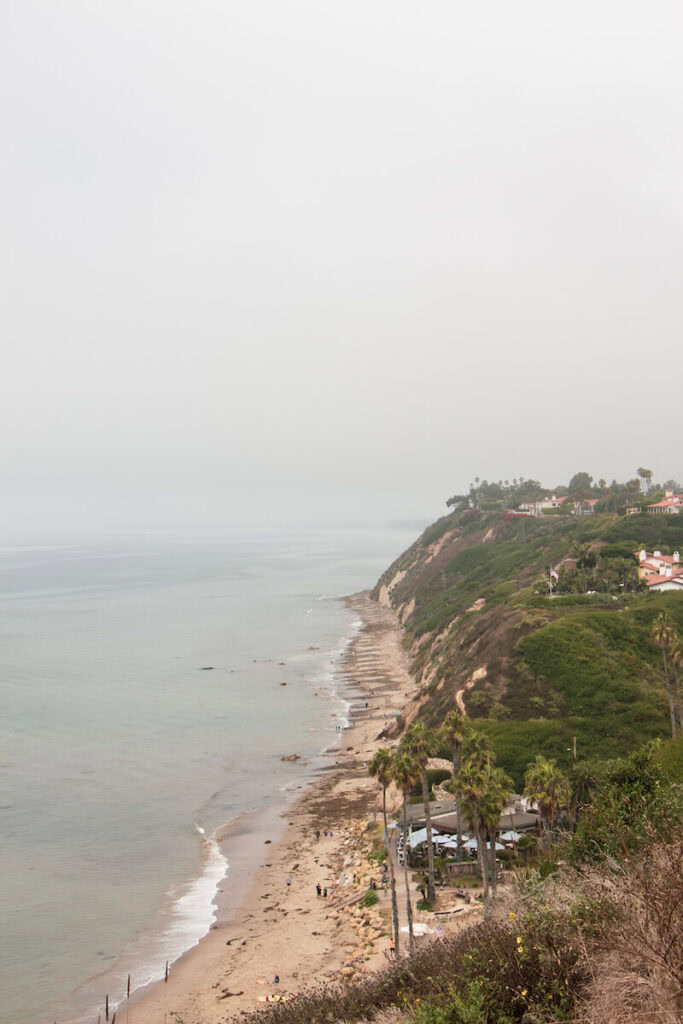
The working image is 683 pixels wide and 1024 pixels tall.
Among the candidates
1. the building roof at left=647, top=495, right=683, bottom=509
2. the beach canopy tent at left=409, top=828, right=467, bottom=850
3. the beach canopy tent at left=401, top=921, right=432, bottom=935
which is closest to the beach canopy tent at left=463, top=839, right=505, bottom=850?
the beach canopy tent at left=409, top=828, right=467, bottom=850

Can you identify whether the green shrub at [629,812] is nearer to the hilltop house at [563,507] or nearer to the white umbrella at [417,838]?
the white umbrella at [417,838]

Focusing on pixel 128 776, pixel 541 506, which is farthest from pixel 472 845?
pixel 541 506

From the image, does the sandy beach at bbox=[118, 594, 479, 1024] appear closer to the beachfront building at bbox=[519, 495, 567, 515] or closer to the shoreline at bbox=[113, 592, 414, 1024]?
the shoreline at bbox=[113, 592, 414, 1024]

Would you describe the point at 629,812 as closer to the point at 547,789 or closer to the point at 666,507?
the point at 547,789

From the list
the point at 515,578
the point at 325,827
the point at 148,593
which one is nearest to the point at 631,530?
the point at 515,578

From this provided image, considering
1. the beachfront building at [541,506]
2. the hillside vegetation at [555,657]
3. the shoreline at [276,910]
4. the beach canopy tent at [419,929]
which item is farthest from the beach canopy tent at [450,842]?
the beachfront building at [541,506]

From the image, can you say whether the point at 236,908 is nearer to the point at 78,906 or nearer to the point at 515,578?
the point at 78,906
